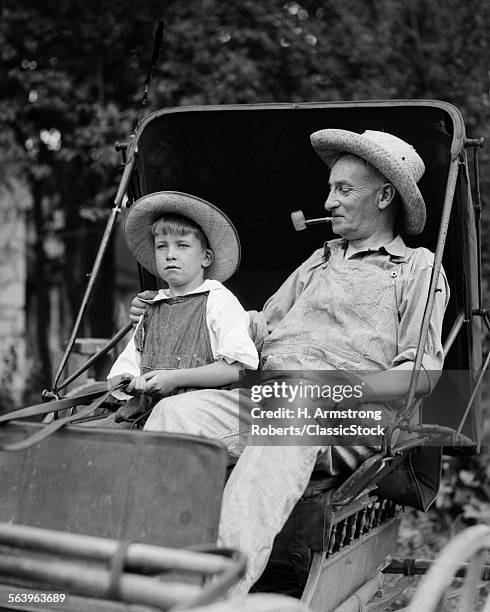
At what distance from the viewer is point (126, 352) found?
3541 mm

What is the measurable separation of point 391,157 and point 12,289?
6.33 m

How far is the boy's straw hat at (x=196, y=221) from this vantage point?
3.52 meters

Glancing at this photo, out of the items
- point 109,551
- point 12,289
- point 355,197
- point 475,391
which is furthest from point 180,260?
point 12,289

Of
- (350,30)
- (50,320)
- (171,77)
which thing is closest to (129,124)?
(171,77)

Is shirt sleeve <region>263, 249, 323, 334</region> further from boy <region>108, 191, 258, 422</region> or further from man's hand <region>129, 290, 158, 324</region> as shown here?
man's hand <region>129, 290, 158, 324</region>

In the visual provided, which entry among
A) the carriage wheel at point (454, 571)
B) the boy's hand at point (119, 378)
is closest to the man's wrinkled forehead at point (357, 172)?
the boy's hand at point (119, 378)

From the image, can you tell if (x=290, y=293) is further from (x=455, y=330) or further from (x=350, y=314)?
(x=455, y=330)

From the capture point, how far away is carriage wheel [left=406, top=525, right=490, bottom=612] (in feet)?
6.42

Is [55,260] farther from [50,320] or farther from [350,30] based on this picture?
[350,30]

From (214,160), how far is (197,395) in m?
1.65

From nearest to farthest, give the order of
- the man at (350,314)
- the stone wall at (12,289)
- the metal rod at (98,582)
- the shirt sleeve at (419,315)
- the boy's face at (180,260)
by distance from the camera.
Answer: the metal rod at (98,582)
the man at (350,314)
the shirt sleeve at (419,315)
the boy's face at (180,260)
the stone wall at (12,289)

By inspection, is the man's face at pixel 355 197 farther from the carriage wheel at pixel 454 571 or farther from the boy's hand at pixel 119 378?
the carriage wheel at pixel 454 571

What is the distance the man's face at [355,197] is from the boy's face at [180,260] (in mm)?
581

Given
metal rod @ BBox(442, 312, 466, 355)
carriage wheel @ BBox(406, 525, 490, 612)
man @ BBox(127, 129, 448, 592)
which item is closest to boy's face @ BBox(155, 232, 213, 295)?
man @ BBox(127, 129, 448, 592)
